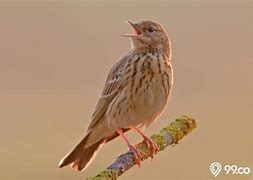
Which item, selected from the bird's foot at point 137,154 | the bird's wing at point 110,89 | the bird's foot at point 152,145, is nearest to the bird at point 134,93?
the bird's wing at point 110,89

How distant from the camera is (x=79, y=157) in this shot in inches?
218

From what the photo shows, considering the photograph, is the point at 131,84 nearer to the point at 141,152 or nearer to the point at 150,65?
the point at 150,65

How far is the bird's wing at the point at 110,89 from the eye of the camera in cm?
572

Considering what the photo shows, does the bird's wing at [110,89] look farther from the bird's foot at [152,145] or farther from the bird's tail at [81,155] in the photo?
the bird's foot at [152,145]

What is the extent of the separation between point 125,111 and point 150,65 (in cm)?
37

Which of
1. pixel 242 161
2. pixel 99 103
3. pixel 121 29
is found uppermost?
pixel 121 29

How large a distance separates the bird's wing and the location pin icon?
1.40 meters

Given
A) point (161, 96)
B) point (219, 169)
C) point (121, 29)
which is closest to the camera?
point (161, 96)

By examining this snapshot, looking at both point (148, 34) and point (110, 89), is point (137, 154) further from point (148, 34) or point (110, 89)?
point (148, 34)

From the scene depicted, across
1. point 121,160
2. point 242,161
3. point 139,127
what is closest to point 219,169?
point 242,161

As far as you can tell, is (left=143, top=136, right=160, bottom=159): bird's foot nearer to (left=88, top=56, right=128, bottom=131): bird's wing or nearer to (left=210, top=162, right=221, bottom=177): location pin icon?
(left=88, top=56, right=128, bottom=131): bird's wing

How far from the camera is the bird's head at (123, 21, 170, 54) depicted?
5.73 meters

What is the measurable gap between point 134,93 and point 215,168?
1.90 m

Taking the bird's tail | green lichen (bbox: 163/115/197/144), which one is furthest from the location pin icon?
green lichen (bbox: 163/115/197/144)
